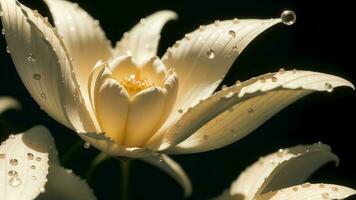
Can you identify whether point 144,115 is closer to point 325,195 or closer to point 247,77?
point 325,195

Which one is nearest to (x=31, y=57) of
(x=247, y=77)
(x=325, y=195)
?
(x=325, y=195)

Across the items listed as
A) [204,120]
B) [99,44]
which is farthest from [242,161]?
[204,120]

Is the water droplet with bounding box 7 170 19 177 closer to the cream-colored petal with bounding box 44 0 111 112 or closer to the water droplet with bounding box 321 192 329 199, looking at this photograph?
the cream-colored petal with bounding box 44 0 111 112

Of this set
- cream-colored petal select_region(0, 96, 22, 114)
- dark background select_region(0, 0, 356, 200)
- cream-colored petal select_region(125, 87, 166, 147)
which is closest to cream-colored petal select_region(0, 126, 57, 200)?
cream-colored petal select_region(125, 87, 166, 147)

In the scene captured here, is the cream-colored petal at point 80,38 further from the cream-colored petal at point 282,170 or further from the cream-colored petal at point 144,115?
the cream-colored petal at point 282,170

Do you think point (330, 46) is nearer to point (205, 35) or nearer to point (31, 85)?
point (205, 35)

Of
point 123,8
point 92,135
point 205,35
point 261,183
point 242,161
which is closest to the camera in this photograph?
point 92,135

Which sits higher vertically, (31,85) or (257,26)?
(257,26)
